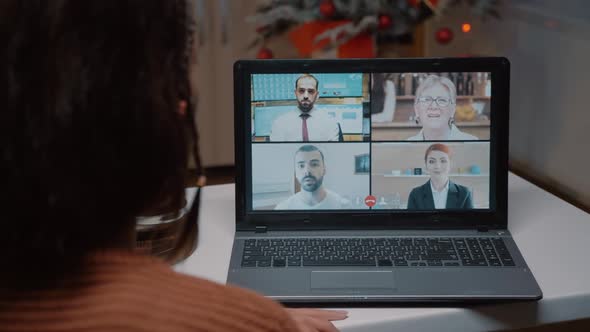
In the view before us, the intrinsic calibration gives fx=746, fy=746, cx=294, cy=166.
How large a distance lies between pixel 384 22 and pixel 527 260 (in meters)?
1.21

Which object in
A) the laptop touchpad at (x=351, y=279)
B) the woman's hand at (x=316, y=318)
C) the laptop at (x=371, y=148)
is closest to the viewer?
the woman's hand at (x=316, y=318)

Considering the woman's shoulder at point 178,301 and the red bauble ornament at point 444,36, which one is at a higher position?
the red bauble ornament at point 444,36

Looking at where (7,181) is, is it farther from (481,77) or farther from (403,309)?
(481,77)

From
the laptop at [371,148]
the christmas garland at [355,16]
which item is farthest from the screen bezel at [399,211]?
the christmas garland at [355,16]

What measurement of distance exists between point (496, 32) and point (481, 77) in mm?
634

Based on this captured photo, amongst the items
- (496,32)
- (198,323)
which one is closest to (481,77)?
(496,32)

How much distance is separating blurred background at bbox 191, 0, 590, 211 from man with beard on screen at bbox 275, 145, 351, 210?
198mm

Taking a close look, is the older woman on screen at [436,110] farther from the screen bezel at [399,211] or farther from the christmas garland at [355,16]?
the christmas garland at [355,16]

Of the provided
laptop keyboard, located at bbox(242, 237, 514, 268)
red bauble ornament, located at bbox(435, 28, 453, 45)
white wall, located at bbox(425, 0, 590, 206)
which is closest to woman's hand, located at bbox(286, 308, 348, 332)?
laptop keyboard, located at bbox(242, 237, 514, 268)

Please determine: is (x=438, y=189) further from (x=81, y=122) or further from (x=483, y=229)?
(x=81, y=122)

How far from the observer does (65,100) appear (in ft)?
1.71

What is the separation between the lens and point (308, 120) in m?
1.25

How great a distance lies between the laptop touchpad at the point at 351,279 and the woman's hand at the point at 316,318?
0.05 m

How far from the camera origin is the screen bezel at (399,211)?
4.09 ft
